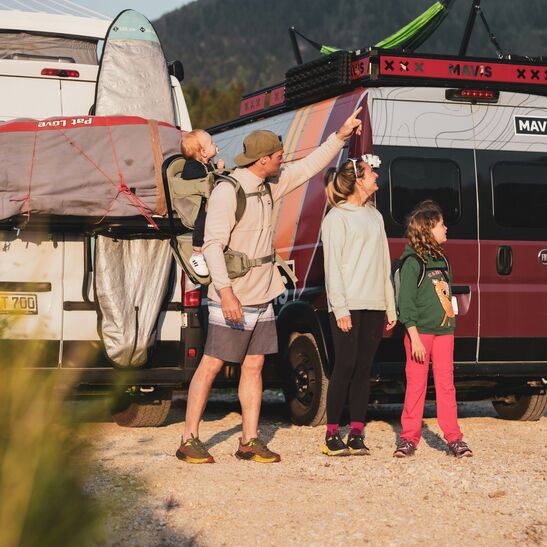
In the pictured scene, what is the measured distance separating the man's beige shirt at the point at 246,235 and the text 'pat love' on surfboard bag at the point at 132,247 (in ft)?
3.45

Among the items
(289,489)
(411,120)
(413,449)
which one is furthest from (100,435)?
(411,120)

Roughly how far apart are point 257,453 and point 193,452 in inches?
16.0

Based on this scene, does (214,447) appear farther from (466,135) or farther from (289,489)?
(466,135)

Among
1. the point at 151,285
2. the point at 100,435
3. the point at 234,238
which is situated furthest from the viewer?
the point at 151,285

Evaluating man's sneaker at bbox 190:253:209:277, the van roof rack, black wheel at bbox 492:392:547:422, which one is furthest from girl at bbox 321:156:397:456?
black wheel at bbox 492:392:547:422

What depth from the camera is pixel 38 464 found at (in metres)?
3.08

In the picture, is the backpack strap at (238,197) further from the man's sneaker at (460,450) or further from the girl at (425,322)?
the man's sneaker at (460,450)

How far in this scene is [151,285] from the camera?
881 cm

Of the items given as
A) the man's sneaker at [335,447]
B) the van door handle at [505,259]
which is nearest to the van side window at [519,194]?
the van door handle at [505,259]

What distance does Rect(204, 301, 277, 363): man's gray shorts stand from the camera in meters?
7.61

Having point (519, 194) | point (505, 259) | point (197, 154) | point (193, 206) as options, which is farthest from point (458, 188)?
point (193, 206)

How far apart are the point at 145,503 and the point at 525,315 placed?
438 centimetres

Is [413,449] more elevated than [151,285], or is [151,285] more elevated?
[151,285]

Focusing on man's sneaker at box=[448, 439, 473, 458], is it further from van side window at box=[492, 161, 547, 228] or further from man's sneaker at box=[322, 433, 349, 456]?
Result: van side window at box=[492, 161, 547, 228]
